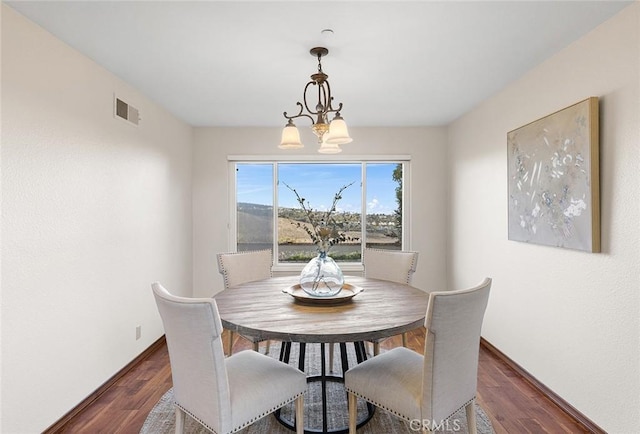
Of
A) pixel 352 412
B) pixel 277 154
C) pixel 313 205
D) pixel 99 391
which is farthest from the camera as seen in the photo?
pixel 313 205

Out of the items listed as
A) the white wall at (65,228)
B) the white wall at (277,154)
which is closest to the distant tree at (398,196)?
the white wall at (277,154)

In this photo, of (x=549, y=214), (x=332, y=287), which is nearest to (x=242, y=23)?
(x=332, y=287)

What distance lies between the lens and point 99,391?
2566 millimetres

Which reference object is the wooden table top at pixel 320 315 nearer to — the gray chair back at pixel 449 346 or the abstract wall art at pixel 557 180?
the gray chair back at pixel 449 346

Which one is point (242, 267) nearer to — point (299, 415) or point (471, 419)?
point (299, 415)

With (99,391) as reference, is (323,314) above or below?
above

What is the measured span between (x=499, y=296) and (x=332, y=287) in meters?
1.81

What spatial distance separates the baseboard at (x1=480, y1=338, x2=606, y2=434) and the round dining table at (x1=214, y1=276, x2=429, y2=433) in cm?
117

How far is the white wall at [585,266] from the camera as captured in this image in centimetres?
189

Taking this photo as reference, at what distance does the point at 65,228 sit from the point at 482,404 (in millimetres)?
2939

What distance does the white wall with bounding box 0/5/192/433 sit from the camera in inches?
74.6

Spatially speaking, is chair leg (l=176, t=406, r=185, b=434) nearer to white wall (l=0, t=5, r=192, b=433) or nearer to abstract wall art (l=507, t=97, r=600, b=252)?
white wall (l=0, t=5, r=192, b=433)

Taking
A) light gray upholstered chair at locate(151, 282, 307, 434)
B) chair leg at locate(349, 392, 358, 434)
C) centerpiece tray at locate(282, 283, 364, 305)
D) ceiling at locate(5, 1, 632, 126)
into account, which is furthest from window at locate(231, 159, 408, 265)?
light gray upholstered chair at locate(151, 282, 307, 434)

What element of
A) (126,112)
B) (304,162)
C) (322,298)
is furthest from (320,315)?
(304,162)
